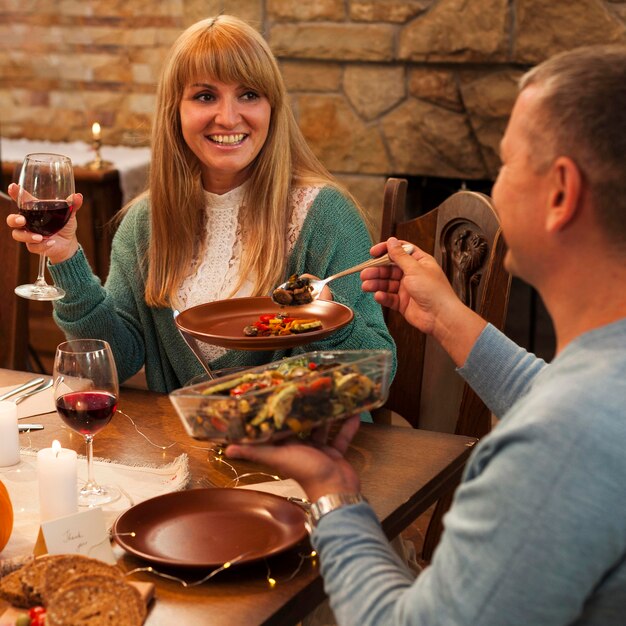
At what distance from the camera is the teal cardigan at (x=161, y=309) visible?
6.51ft

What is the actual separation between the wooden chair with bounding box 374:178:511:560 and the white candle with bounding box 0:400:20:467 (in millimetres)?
825

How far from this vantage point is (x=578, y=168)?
2.93ft

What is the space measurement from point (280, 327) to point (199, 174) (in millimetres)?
747

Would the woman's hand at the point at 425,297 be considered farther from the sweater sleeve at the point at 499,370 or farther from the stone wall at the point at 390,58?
the stone wall at the point at 390,58

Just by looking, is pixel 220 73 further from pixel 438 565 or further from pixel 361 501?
pixel 438 565

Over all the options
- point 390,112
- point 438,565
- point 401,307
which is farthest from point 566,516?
point 390,112

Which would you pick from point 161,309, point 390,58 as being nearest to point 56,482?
point 161,309

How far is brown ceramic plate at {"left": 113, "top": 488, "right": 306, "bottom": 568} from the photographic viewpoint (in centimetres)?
116

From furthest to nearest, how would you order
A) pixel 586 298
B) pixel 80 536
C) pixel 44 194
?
pixel 44 194
pixel 80 536
pixel 586 298

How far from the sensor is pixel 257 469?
1.46m

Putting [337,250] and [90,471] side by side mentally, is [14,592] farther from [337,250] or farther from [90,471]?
[337,250]

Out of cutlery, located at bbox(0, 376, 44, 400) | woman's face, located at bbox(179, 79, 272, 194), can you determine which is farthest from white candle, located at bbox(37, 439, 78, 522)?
woman's face, located at bbox(179, 79, 272, 194)

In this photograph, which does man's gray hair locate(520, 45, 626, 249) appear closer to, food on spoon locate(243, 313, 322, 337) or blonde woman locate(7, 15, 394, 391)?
food on spoon locate(243, 313, 322, 337)

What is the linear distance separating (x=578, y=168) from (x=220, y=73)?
1.33 meters
